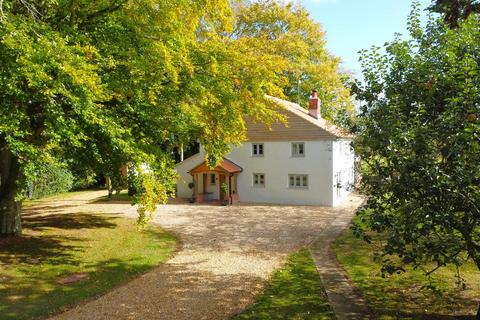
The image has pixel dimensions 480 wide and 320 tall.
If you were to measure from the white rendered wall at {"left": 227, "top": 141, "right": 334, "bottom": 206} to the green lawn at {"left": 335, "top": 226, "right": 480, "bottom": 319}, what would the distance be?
45.5 feet

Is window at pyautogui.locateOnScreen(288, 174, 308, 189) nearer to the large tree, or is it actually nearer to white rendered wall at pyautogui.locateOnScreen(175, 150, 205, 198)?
white rendered wall at pyautogui.locateOnScreen(175, 150, 205, 198)

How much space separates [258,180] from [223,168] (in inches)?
117

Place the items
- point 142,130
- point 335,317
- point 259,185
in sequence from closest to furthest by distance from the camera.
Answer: point 335,317 < point 142,130 < point 259,185

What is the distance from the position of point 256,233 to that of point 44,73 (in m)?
12.8

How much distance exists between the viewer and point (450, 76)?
7719mm

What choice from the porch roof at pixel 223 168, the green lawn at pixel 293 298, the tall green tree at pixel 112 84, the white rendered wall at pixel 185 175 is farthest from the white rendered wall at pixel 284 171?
the green lawn at pixel 293 298

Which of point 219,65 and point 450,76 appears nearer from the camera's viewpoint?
point 450,76

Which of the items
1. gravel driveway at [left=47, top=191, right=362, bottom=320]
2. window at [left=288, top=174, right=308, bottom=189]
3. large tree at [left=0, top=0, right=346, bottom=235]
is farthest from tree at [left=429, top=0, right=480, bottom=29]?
window at [left=288, top=174, right=308, bottom=189]

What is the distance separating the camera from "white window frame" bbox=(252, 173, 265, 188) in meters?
30.5

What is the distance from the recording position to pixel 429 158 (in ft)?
21.7

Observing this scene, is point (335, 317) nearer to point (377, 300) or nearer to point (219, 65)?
point (377, 300)

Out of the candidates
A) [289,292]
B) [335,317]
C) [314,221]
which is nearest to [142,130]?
[289,292]

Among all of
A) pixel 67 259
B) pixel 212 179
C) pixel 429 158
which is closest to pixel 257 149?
pixel 212 179

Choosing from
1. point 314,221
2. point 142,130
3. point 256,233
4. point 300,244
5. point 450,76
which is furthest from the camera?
point 314,221
